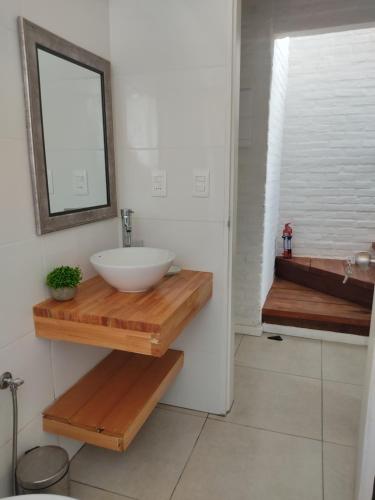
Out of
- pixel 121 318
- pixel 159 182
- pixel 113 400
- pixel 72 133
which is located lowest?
pixel 113 400

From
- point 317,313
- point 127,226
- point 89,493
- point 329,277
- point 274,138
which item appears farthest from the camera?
point 329,277

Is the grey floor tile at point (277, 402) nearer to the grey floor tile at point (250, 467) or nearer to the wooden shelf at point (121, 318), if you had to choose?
the grey floor tile at point (250, 467)

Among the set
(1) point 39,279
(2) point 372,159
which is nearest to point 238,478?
(1) point 39,279

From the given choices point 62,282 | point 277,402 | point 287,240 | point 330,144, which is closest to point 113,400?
point 62,282

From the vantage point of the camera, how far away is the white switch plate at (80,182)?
166 cm

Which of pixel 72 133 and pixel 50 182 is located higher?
pixel 72 133

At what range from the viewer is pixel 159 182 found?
1917mm

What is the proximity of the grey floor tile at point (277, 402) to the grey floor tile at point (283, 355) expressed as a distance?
9 centimetres

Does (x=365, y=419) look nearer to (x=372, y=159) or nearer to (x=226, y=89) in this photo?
(x=226, y=89)

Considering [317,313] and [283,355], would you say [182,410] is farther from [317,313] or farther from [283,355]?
[317,313]

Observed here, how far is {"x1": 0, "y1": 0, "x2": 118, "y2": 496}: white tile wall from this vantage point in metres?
1.28

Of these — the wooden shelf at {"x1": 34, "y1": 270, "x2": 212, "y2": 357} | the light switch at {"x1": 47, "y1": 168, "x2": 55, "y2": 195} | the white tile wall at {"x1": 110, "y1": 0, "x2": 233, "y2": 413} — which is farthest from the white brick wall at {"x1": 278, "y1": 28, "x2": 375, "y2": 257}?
the light switch at {"x1": 47, "y1": 168, "x2": 55, "y2": 195}

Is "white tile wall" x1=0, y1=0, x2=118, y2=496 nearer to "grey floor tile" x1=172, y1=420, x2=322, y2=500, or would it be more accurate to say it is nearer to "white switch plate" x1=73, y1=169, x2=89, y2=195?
"white switch plate" x1=73, y1=169, x2=89, y2=195

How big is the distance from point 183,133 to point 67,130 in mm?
544
